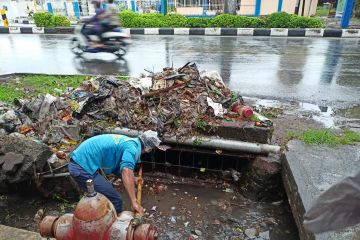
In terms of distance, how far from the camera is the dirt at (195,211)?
3961mm

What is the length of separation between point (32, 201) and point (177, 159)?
2180 millimetres

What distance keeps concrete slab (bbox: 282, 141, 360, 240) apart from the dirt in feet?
1.77

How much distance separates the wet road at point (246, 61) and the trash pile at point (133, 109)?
79.2 inches

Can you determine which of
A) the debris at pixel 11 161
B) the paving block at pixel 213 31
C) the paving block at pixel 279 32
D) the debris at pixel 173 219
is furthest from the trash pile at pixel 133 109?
the paving block at pixel 279 32

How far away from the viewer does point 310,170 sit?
375 cm

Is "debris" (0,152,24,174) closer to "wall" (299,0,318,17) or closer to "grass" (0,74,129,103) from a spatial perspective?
"grass" (0,74,129,103)

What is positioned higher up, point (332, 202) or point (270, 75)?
point (332, 202)

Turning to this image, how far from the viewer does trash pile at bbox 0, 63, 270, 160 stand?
471cm

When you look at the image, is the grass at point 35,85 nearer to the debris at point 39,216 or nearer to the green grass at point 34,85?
the green grass at point 34,85

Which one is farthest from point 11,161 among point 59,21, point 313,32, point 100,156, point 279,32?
point 59,21

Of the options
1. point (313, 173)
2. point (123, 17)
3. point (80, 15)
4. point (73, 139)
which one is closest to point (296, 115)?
point (313, 173)

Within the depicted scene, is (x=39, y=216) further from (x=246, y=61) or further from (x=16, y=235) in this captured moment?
(x=246, y=61)

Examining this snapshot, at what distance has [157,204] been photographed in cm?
444

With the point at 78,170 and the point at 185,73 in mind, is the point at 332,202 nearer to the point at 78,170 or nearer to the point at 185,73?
the point at 78,170
